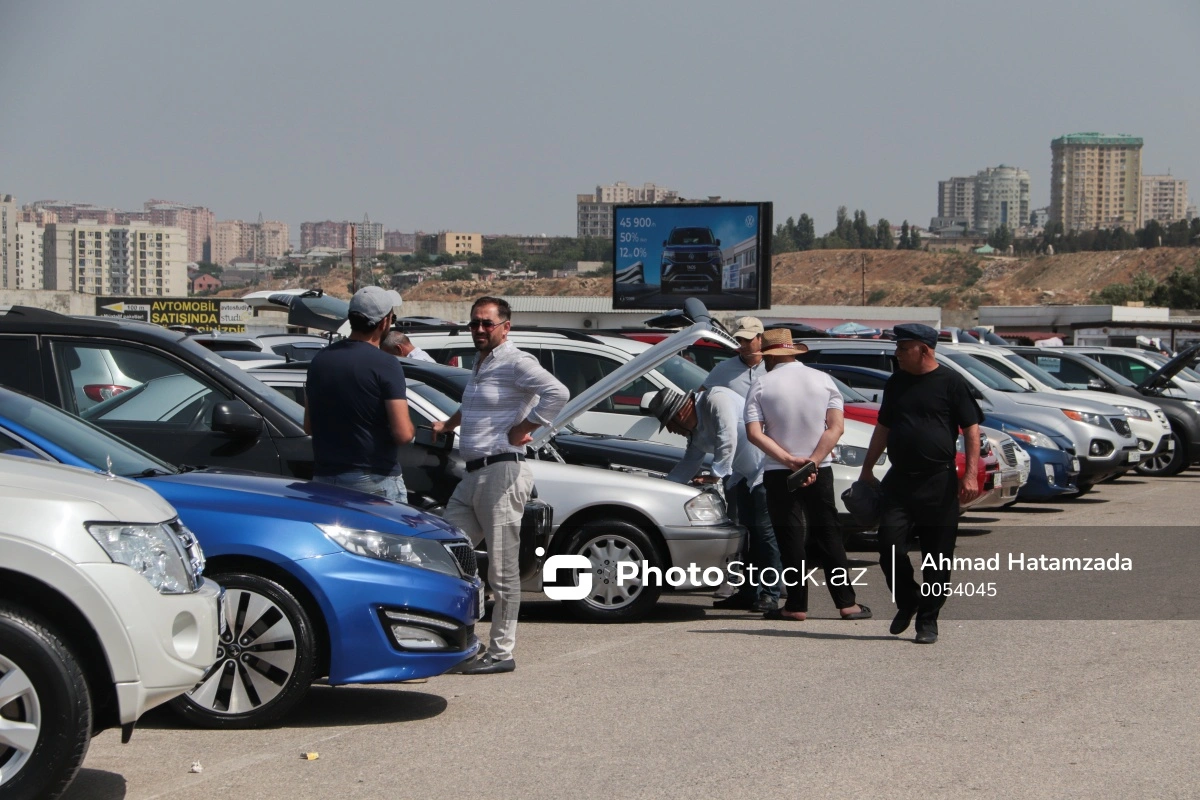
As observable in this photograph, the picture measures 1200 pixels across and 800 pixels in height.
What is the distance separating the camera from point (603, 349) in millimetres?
13250

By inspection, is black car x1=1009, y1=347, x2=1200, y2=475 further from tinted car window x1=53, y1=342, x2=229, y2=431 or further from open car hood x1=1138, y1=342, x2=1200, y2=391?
tinted car window x1=53, y1=342, x2=229, y2=431

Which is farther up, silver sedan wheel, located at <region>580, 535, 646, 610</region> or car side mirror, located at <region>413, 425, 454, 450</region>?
car side mirror, located at <region>413, 425, 454, 450</region>

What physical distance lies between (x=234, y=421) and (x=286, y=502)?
137cm

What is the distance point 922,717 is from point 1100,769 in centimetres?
96

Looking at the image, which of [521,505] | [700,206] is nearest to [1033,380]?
[521,505]

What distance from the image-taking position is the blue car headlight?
234 inches

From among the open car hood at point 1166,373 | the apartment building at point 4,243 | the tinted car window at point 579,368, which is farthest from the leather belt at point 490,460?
the apartment building at point 4,243

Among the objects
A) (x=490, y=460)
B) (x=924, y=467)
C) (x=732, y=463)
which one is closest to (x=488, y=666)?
(x=490, y=460)

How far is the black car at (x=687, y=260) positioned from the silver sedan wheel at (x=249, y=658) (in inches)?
1318

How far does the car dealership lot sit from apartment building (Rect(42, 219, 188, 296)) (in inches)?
7427

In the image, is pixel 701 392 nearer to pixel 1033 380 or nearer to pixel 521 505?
pixel 521 505

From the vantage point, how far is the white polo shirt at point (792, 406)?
851 cm

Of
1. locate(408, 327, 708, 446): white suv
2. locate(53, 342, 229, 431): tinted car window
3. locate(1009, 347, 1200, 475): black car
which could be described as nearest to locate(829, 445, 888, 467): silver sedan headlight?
locate(408, 327, 708, 446): white suv

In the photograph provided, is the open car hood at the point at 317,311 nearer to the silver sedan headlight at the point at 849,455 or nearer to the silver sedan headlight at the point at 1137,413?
the silver sedan headlight at the point at 849,455
